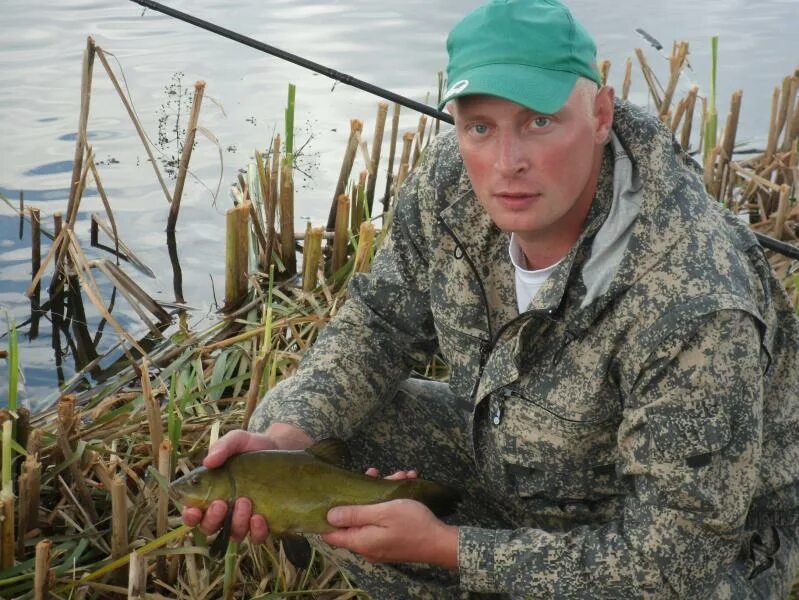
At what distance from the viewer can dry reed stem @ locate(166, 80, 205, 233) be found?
18.2 feet

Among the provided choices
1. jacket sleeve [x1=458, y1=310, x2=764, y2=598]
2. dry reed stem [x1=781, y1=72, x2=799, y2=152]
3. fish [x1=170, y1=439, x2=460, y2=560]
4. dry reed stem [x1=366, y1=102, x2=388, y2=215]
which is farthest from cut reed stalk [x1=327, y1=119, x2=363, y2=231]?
jacket sleeve [x1=458, y1=310, x2=764, y2=598]

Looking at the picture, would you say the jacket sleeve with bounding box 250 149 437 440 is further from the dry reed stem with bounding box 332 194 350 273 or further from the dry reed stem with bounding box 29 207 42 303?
the dry reed stem with bounding box 29 207 42 303

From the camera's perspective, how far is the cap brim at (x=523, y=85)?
8.52ft

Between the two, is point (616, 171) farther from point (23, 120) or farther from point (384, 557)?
point (23, 120)

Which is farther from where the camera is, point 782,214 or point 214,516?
point 782,214

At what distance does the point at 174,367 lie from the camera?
15.5 feet

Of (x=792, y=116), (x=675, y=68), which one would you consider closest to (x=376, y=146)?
(x=675, y=68)

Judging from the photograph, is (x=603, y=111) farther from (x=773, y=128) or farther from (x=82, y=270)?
(x=773, y=128)

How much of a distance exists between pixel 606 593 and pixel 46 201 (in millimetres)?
5183

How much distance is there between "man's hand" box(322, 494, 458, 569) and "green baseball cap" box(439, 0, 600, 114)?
3.36ft

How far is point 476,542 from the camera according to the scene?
280cm

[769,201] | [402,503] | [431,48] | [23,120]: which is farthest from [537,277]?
[431,48]

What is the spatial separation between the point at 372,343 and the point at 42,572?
44.7 inches

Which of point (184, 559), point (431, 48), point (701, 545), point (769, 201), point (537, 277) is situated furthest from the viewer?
point (431, 48)
